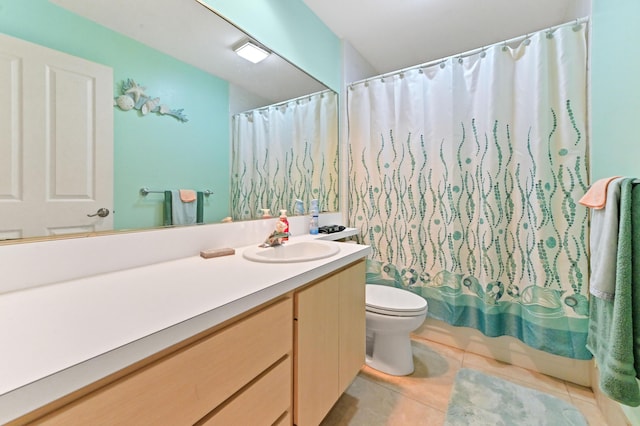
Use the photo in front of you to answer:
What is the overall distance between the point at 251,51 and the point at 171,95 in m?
0.58

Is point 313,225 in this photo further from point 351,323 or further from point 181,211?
point 181,211

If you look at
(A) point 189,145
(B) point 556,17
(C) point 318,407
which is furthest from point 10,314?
(B) point 556,17

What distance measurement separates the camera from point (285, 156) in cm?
169

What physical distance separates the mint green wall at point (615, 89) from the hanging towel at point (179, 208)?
5.58 ft

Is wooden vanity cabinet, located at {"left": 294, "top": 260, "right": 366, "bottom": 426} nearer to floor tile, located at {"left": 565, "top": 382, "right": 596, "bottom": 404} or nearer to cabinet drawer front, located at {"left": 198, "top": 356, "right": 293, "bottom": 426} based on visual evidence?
cabinet drawer front, located at {"left": 198, "top": 356, "right": 293, "bottom": 426}

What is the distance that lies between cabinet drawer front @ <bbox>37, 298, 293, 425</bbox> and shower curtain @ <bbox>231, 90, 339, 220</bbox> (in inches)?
28.2

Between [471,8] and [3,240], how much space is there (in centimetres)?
258

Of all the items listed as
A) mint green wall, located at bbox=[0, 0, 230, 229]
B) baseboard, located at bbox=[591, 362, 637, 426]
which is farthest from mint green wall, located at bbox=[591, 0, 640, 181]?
mint green wall, located at bbox=[0, 0, 230, 229]

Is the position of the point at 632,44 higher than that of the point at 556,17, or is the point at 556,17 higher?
the point at 556,17

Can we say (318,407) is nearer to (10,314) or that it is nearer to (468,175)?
(10,314)

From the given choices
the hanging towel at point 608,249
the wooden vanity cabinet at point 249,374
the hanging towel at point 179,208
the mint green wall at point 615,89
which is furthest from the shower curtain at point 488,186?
the hanging towel at point 179,208

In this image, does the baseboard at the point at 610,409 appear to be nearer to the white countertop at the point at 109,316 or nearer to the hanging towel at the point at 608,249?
the hanging towel at the point at 608,249

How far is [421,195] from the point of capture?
1.77 m

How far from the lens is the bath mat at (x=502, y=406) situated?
3.91 feet
